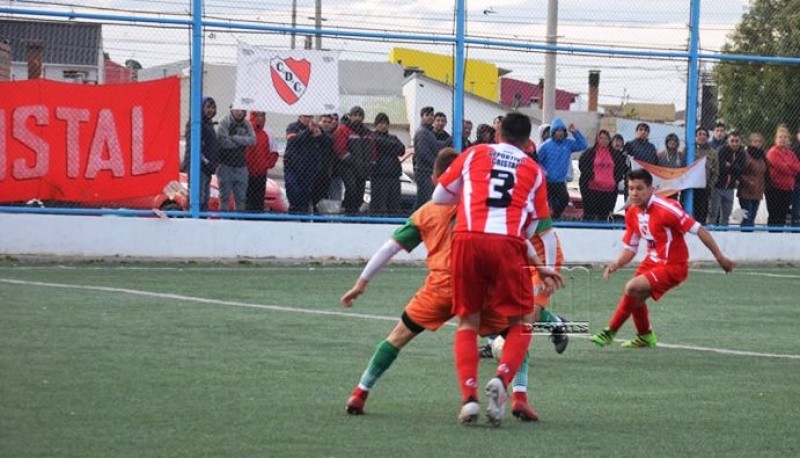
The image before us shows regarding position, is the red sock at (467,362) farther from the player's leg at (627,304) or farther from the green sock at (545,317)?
the player's leg at (627,304)

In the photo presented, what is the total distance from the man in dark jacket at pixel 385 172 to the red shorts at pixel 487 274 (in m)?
11.7

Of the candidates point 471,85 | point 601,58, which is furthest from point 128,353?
point 471,85

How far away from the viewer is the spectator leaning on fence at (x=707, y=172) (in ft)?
72.0

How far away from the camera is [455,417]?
28.3ft

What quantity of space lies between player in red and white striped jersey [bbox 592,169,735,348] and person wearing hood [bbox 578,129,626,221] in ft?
27.0

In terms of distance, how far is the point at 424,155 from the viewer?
66.4 ft

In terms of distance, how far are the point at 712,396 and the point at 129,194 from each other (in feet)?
35.5

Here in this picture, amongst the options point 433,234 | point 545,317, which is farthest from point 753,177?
point 433,234

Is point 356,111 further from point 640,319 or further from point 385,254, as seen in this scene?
point 385,254

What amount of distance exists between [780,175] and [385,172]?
5958 mm

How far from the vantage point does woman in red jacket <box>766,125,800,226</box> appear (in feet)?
72.9

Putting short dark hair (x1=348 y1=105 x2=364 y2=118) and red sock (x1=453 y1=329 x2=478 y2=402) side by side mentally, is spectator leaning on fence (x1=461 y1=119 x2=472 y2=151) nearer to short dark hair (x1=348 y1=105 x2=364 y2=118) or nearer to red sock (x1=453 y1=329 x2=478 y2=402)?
short dark hair (x1=348 y1=105 x2=364 y2=118)

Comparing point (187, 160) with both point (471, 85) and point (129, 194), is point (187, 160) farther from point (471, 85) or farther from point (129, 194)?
point (471, 85)

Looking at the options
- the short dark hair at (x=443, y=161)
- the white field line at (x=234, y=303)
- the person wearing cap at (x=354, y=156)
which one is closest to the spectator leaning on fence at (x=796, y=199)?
the person wearing cap at (x=354, y=156)
